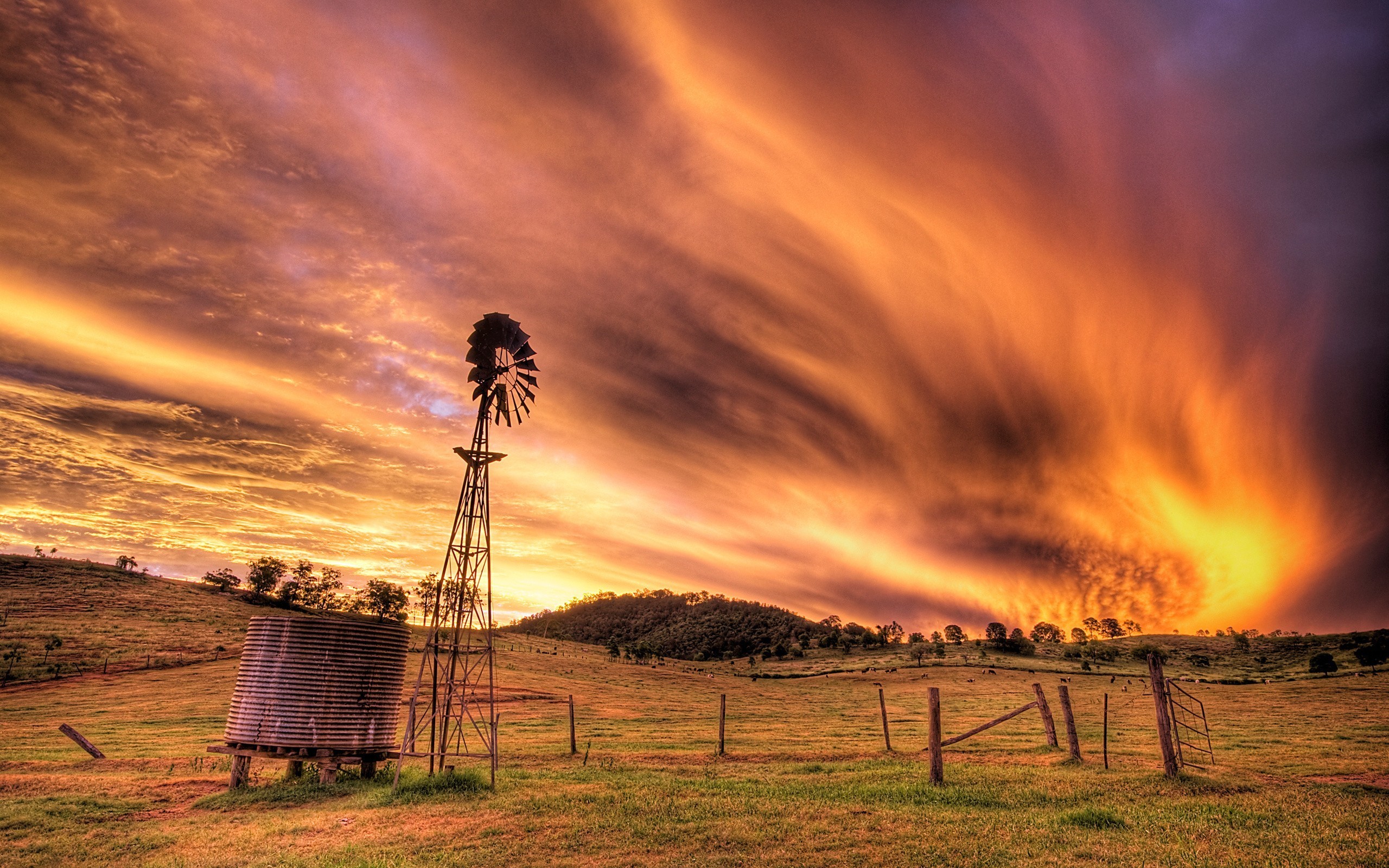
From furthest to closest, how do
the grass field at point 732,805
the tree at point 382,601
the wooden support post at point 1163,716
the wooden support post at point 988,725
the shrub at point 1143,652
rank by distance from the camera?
the tree at point 382,601, the shrub at point 1143,652, the wooden support post at point 1163,716, the wooden support post at point 988,725, the grass field at point 732,805

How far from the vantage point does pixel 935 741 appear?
19.3 m

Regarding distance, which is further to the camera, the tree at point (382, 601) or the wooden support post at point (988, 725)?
the tree at point (382, 601)

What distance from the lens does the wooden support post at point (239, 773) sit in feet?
66.9

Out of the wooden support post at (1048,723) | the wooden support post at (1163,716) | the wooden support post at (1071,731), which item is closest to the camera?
the wooden support post at (1163,716)

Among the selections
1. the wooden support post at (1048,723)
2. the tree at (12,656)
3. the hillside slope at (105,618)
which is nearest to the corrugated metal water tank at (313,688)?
the wooden support post at (1048,723)

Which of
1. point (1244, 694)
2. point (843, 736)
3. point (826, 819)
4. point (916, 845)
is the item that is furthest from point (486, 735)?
point (1244, 694)

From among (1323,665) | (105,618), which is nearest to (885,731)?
(1323,665)

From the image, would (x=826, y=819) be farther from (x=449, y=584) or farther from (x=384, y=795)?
(x=449, y=584)

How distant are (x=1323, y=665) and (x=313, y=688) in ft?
370

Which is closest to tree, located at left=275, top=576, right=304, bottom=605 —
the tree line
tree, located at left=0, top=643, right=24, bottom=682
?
the tree line

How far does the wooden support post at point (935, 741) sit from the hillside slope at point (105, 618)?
59.7 meters

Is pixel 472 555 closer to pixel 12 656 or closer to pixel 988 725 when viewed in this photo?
pixel 988 725

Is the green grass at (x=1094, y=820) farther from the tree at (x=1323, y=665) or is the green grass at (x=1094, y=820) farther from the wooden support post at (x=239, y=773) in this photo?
the tree at (x=1323, y=665)

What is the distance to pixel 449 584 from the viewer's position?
24.9 meters
